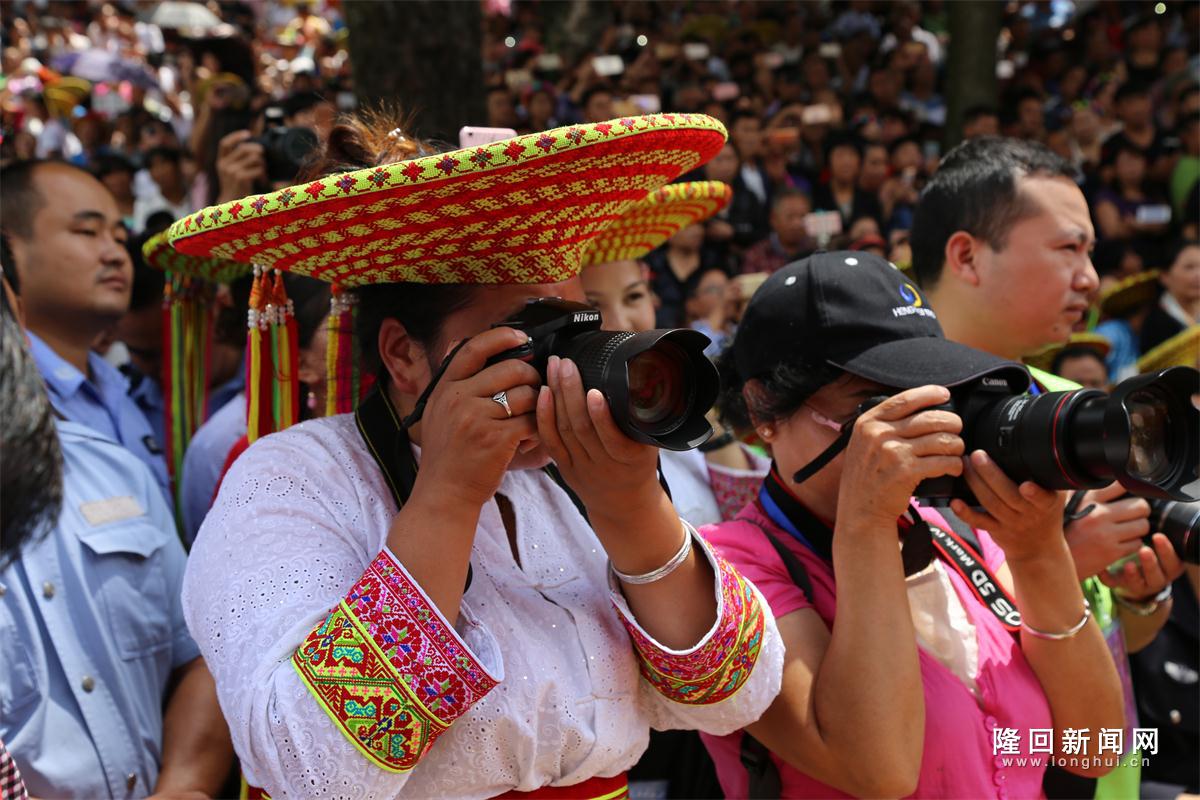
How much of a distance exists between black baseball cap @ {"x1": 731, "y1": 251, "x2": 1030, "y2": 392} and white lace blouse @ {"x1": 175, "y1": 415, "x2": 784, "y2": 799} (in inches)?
14.6

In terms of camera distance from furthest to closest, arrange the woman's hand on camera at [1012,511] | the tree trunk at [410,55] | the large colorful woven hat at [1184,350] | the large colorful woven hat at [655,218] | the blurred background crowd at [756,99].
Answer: the blurred background crowd at [756,99] < the tree trunk at [410,55] < the large colorful woven hat at [1184,350] < the large colorful woven hat at [655,218] < the woman's hand on camera at [1012,511]

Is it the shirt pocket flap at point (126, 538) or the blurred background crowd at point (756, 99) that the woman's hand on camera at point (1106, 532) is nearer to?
the shirt pocket flap at point (126, 538)

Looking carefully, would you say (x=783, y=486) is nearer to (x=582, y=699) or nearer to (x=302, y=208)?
(x=582, y=699)

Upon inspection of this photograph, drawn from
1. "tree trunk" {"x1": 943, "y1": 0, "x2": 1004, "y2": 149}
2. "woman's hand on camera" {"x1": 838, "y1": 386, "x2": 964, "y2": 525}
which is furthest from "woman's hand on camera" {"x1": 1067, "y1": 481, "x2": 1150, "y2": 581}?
"tree trunk" {"x1": 943, "y1": 0, "x2": 1004, "y2": 149}

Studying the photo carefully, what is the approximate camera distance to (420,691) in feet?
3.58

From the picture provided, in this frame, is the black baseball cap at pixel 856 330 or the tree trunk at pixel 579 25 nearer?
the black baseball cap at pixel 856 330

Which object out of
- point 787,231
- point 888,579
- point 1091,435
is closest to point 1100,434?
point 1091,435

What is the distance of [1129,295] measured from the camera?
16.4 feet

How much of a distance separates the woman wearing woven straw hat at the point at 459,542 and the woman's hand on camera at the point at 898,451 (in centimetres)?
20

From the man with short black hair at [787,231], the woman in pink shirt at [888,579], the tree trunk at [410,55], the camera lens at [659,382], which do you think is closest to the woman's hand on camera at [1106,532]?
the woman in pink shirt at [888,579]

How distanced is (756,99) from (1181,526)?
762 centimetres

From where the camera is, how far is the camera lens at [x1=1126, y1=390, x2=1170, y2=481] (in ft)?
4.62

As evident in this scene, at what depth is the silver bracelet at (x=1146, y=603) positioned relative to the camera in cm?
208

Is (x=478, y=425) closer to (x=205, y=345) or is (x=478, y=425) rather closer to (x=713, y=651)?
(x=713, y=651)
